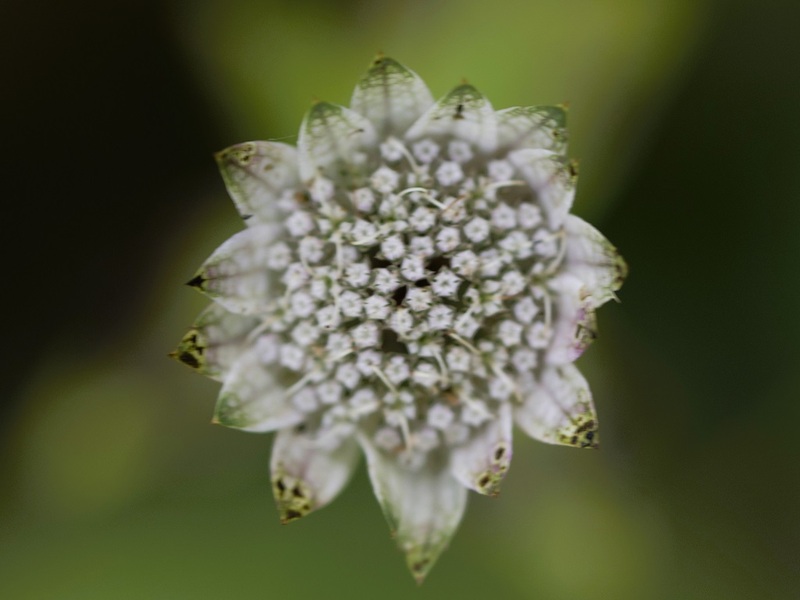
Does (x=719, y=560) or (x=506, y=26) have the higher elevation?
(x=506, y=26)

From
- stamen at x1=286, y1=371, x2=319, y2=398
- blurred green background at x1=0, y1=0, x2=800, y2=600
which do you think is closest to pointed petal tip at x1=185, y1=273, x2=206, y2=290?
stamen at x1=286, y1=371, x2=319, y2=398

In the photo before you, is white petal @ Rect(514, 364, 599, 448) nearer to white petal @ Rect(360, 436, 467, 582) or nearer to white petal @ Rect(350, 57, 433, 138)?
white petal @ Rect(360, 436, 467, 582)

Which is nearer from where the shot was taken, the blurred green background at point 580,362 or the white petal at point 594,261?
the white petal at point 594,261

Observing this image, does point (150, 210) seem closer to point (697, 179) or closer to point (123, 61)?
point (123, 61)

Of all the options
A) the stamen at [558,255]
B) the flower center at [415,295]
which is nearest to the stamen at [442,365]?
the flower center at [415,295]

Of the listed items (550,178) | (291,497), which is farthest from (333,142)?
(291,497)

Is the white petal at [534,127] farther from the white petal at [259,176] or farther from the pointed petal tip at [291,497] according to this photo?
the pointed petal tip at [291,497]

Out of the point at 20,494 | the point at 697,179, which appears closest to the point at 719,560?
the point at 697,179

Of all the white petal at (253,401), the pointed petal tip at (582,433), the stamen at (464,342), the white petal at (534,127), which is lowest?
the white petal at (253,401)

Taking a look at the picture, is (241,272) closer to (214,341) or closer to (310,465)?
(214,341)
